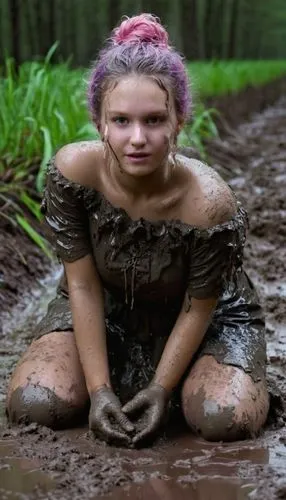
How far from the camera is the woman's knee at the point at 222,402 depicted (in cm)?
257

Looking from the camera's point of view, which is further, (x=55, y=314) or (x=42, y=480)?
(x=55, y=314)

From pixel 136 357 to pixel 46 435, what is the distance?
46cm

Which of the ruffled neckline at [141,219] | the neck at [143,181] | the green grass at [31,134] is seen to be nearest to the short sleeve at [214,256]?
the ruffled neckline at [141,219]

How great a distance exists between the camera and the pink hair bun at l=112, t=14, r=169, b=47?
101 inches

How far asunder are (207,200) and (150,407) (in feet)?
1.90

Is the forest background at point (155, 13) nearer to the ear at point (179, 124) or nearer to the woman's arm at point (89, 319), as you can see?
the ear at point (179, 124)

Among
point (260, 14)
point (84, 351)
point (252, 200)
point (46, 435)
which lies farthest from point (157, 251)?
point (260, 14)

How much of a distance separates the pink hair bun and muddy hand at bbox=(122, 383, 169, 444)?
94 cm

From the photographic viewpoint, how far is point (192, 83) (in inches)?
107

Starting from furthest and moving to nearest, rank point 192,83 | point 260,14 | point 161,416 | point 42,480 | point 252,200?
point 260,14 < point 252,200 < point 192,83 < point 161,416 < point 42,480

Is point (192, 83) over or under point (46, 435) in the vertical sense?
over

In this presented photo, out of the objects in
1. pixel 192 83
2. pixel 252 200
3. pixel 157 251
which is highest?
pixel 192 83

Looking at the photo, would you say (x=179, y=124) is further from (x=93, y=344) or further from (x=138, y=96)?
(x=93, y=344)

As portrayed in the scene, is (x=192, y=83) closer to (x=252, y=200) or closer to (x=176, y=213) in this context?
(x=176, y=213)
